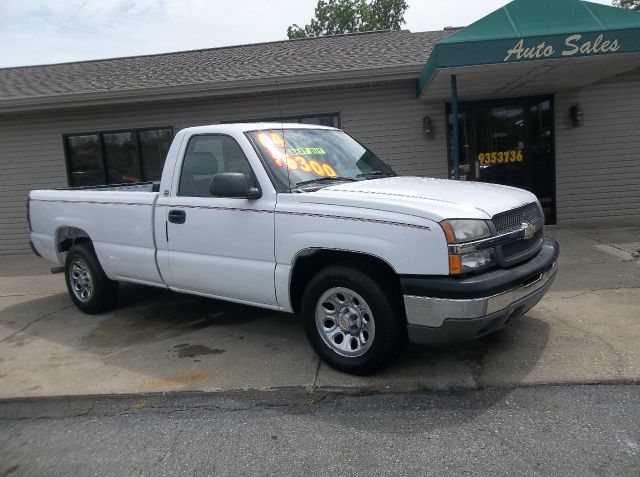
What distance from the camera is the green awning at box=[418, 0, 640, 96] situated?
6.96 metres

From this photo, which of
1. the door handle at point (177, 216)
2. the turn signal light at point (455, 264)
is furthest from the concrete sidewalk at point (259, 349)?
the door handle at point (177, 216)

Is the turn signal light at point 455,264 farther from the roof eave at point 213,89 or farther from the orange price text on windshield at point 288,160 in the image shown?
the roof eave at point 213,89

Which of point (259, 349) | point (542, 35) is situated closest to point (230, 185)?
point (259, 349)

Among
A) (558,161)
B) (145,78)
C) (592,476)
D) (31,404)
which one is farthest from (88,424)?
(558,161)

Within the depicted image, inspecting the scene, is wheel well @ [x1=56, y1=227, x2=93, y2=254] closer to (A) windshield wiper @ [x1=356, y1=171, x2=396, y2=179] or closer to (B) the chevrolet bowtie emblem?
(A) windshield wiper @ [x1=356, y1=171, x2=396, y2=179]

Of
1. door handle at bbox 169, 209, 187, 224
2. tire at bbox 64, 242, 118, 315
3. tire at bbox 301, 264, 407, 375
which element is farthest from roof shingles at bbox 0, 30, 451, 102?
tire at bbox 301, 264, 407, 375

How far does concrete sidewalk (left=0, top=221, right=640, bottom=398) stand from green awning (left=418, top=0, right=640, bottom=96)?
284cm

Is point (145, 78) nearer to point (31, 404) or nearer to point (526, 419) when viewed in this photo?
point (31, 404)

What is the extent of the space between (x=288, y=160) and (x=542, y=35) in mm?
Result: 4429

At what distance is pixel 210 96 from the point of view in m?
10.5

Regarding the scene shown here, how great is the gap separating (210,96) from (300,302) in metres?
7.14

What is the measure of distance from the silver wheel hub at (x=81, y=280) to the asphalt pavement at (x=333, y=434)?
224 cm

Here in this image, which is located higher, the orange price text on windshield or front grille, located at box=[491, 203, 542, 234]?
the orange price text on windshield

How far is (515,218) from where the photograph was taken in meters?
4.02
